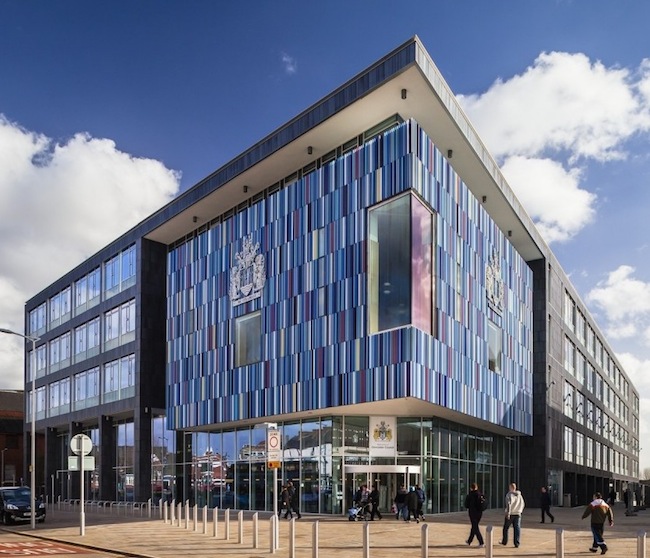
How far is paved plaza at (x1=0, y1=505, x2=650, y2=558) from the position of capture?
21734mm

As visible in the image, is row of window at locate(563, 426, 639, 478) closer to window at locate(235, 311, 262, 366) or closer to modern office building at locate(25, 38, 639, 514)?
modern office building at locate(25, 38, 639, 514)

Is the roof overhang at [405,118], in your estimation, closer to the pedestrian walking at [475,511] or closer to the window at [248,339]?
the window at [248,339]

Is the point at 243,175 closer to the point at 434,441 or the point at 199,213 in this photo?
the point at 199,213

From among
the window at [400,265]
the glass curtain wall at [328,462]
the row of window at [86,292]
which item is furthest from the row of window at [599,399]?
the row of window at [86,292]

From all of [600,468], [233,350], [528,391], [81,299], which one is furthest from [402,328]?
[600,468]

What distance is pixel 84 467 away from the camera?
2872 cm

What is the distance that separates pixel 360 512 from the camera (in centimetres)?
3400

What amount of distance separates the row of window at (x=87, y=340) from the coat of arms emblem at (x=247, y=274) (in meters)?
12.7

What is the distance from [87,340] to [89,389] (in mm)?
3837

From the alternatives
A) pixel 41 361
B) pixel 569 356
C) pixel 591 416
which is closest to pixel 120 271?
pixel 41 361

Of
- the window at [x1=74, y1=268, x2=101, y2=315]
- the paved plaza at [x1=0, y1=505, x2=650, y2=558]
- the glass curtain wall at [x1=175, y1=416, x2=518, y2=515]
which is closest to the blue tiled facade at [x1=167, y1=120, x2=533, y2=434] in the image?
the glass curtain wall at [x1=175, y1=416, x2=518, y2=515]

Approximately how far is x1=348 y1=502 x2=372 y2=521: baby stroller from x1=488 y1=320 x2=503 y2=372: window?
42.9ft

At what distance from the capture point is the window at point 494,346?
44250 mm

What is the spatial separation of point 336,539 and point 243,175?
73.0 ft
